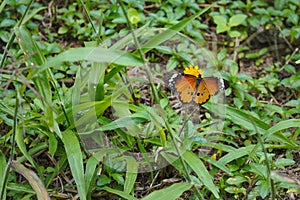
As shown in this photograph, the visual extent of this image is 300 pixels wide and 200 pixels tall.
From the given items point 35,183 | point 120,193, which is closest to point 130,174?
point 120,193

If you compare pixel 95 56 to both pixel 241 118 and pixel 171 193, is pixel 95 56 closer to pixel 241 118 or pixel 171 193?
pixel 171 193

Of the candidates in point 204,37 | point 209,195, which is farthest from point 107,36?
point 209,195

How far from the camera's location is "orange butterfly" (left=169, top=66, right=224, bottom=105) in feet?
6.33

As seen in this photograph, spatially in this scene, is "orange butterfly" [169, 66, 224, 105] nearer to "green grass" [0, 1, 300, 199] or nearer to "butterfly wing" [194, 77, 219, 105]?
"butterfly wing" [194, 77, 219, 105]

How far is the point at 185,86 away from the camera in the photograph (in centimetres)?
198

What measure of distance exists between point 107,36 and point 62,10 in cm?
31

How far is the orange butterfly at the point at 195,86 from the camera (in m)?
1.93

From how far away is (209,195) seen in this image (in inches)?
80.3

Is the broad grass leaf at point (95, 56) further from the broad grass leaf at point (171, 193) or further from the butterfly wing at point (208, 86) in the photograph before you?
the broad grass leaf at point (171, 193)

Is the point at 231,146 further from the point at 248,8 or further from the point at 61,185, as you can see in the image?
the point at 248,8

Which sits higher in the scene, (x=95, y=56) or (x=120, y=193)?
(x=95, y=56)

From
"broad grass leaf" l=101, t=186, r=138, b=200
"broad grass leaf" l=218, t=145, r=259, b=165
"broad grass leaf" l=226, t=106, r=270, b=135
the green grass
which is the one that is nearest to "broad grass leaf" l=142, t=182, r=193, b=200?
the green grass

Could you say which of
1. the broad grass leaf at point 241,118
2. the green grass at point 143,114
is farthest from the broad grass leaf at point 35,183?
the broad grass leaf at point 241,118

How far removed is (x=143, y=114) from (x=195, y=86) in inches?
8.7
